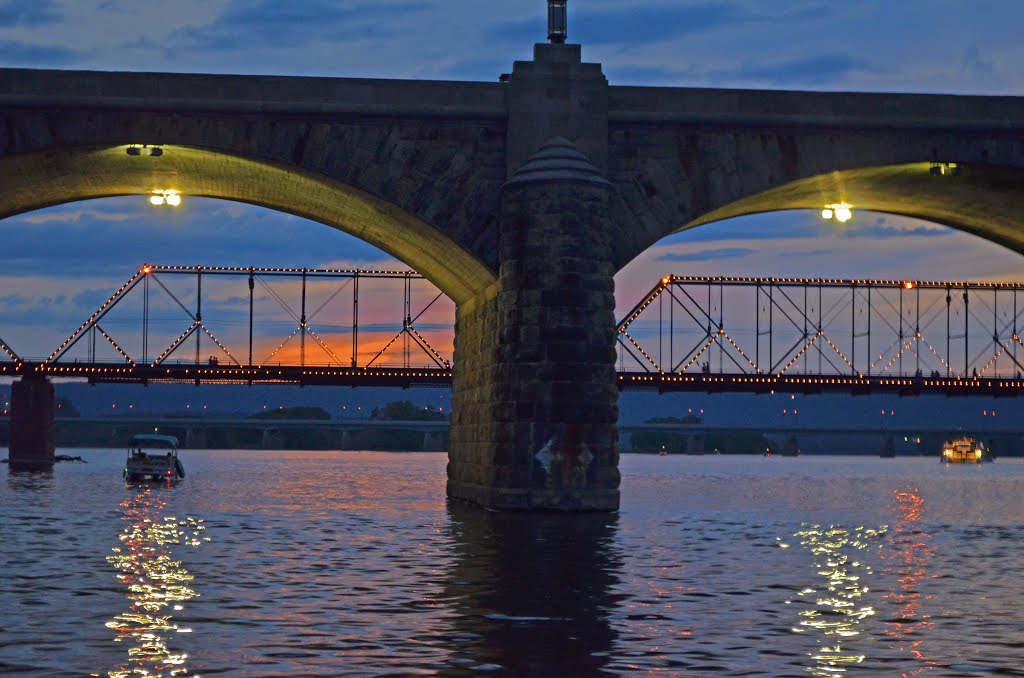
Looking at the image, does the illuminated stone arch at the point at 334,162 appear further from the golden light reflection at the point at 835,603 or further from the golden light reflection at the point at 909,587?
the golden light reflection at the point at 909,587

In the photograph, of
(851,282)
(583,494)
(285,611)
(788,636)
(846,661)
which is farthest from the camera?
(851,282)

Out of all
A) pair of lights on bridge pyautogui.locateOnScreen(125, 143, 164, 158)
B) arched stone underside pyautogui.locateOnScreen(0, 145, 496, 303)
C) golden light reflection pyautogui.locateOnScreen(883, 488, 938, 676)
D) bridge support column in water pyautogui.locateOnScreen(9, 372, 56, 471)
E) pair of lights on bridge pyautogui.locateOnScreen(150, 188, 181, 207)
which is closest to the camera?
golden light reflection pyautogui.locateOnScreen(883, 488, 938, 676)

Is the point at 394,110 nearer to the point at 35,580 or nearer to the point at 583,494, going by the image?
the point at 583,494

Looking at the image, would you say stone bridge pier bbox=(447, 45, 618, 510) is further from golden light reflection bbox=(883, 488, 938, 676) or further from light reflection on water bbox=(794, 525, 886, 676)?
golden light reflection bbox=(883, 488, 938, 676)

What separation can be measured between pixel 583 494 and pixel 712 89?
1309 centimetres

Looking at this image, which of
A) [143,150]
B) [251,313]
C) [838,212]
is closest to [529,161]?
[143,150]

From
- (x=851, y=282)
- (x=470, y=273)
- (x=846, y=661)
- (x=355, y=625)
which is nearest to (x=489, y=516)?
(x=470, y=273)

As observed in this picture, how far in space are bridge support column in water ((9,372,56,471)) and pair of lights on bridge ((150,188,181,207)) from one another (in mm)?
67706

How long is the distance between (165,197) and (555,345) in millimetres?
18628

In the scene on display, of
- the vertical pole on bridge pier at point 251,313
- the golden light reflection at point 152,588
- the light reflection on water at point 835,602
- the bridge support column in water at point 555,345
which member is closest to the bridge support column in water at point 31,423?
the vertical pole on bridge pier at point 251,313

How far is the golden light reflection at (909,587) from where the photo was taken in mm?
20870

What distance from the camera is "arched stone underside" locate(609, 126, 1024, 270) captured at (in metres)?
48.0

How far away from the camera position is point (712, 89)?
4825 cm

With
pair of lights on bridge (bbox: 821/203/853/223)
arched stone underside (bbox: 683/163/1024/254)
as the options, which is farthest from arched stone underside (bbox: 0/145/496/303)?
pair of lights on bridge (bbox: 821/203/853/223)
